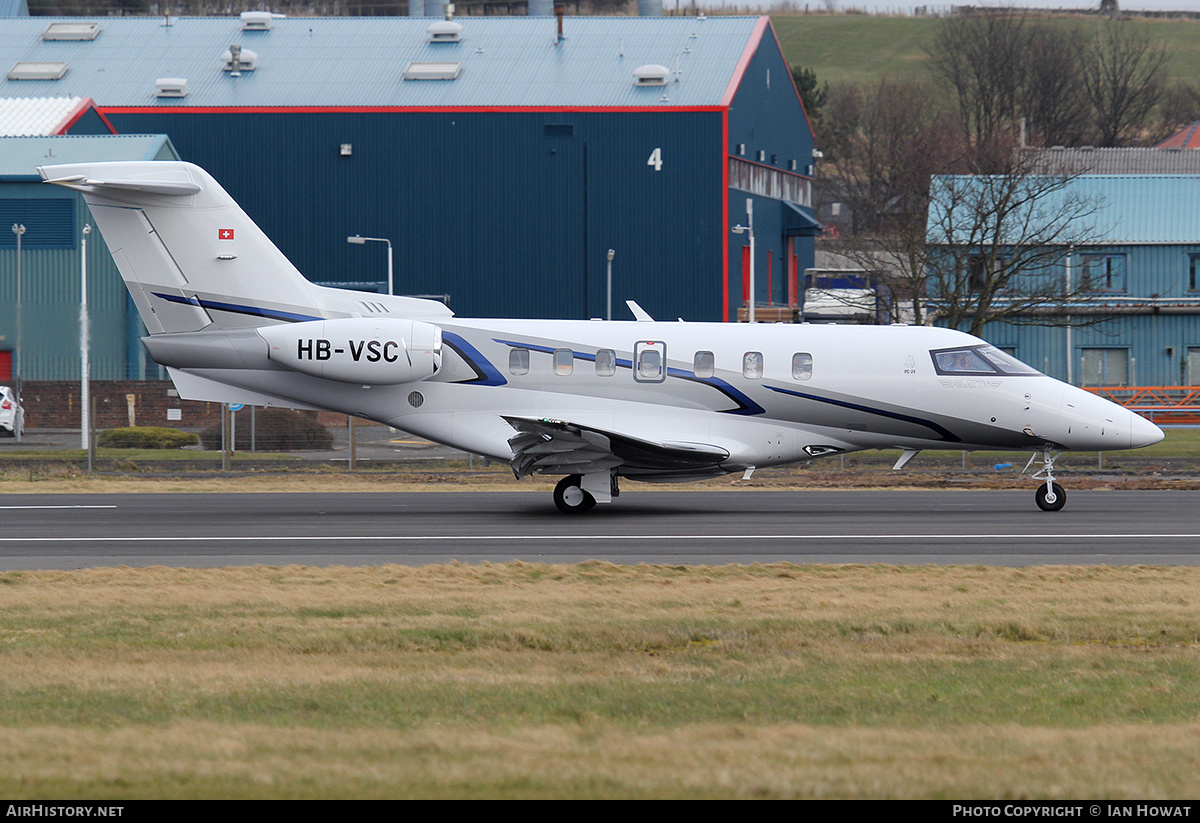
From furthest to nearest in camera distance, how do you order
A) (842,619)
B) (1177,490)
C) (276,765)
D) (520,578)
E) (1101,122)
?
(1101,122)
(1177,490)
(520,578)
(842,619)
(276,765)

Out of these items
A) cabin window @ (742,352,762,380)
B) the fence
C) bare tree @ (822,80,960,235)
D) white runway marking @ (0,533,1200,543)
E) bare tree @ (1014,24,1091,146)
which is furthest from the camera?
bare tree @ (1014,24,1091,146)

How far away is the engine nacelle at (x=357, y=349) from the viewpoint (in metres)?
19.8

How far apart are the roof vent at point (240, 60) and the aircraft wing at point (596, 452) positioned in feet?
137

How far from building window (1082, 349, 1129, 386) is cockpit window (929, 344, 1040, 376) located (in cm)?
3117

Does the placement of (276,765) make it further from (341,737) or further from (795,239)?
(795,239)

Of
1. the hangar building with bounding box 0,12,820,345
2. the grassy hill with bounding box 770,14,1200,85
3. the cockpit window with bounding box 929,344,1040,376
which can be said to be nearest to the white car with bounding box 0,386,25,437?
the hangar building with bounding box 0,12,820,345

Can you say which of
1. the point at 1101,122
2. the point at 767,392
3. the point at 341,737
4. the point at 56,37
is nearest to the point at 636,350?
the point at 767,392

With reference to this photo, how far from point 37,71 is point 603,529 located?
48460 millimetres

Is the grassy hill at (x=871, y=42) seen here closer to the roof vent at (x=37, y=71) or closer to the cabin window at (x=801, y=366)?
the roof vent at (x=37, y=71)

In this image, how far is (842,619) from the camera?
10.9 metres

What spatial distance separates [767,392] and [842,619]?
9.47 m

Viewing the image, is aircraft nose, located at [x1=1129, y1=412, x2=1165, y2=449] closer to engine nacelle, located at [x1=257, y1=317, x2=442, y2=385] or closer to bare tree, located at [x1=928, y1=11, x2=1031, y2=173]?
engine nacelle, located at [x1=257, y1=317, x2=442, y2=385]

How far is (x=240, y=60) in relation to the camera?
2215 inches

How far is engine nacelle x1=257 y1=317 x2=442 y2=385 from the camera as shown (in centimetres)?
1981
